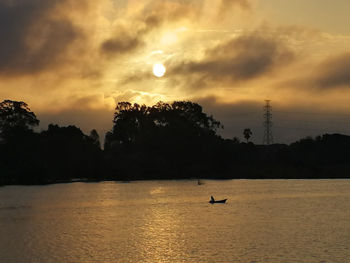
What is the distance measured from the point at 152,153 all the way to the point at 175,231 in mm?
118783

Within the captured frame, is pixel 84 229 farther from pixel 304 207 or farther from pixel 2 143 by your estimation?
pixel 2 143

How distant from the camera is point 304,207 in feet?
232

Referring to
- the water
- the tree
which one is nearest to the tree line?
the tree

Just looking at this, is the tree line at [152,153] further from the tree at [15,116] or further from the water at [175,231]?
the water at [175,231]

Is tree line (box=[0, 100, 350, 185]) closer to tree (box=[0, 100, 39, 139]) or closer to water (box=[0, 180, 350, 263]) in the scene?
tree (box=[0, 100, 39, 139])

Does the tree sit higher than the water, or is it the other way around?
the tree

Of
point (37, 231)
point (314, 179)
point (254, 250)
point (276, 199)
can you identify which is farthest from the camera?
point (314, 179)

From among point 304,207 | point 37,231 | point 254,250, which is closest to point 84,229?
point 37,231

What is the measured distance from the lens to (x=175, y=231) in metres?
48.2

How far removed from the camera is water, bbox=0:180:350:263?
36375 millimetres

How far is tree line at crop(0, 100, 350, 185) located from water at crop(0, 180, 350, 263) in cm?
5798

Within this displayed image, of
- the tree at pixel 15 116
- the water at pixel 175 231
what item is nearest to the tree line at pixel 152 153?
the tree at pixel 15 116

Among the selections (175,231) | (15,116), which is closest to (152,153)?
(15,116)

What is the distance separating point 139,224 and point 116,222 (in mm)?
3332
